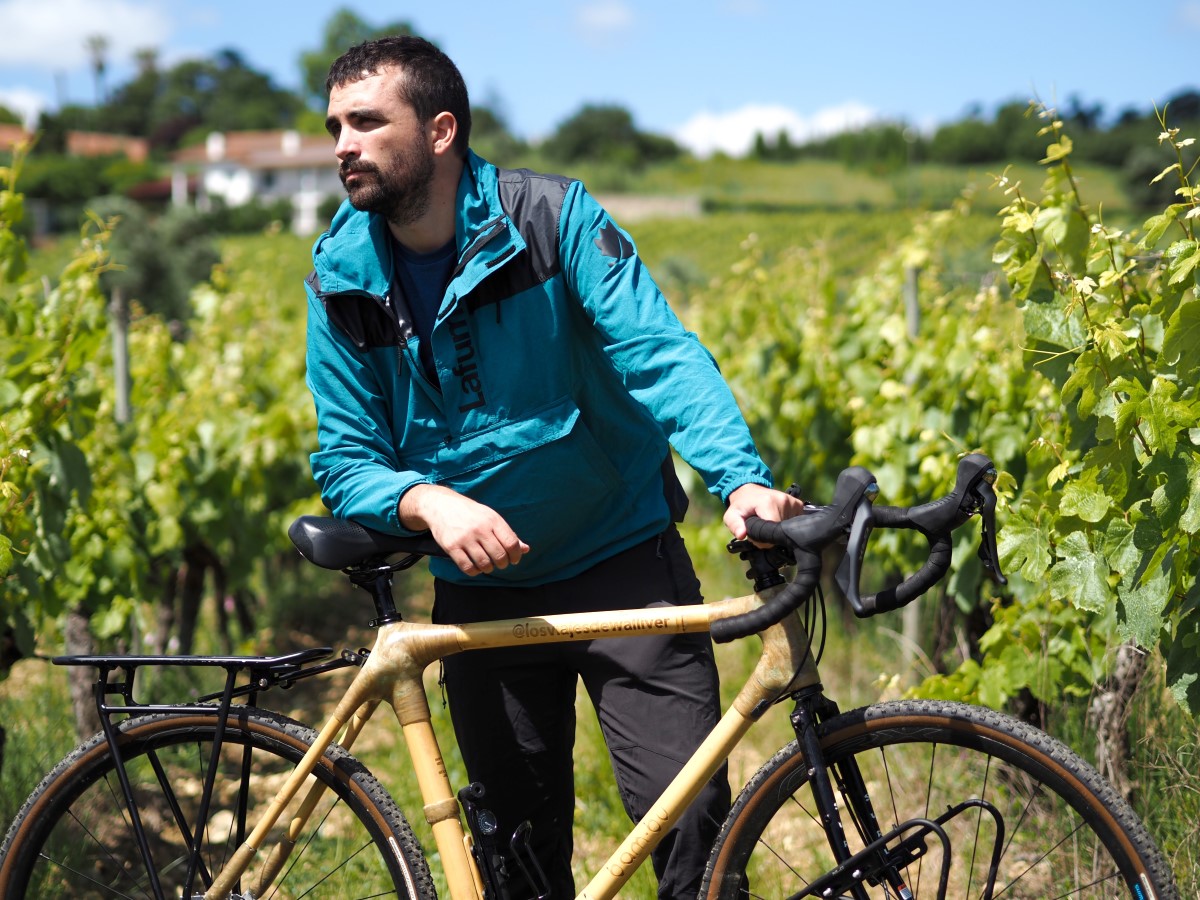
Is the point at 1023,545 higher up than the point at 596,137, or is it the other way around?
the point at 596,137

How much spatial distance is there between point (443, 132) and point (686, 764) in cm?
129

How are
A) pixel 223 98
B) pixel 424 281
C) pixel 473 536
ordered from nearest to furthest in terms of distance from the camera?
1. pixel 473 536
2. pixel 424 281
3. pixel 223 98

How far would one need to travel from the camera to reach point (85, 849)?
11.1 feet

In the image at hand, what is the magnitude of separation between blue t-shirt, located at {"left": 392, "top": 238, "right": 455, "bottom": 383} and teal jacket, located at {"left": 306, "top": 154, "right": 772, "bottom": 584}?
34 mm

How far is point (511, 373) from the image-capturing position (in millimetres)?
2303

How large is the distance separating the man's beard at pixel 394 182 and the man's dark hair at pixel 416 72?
0.09 m

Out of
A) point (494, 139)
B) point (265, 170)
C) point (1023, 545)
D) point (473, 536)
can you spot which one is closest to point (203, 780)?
point (473, 536)

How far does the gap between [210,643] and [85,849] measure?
100.0 inches

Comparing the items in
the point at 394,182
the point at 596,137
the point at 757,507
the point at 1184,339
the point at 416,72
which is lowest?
the point at 757,507

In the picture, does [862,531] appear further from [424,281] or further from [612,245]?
[424,281]

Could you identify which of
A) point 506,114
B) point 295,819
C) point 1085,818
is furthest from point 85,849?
point 506,114

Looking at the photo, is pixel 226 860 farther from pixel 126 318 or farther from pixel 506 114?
pixel 506 114

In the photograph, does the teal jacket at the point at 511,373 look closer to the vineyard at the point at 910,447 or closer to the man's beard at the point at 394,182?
the man's beard at the point at 394,182

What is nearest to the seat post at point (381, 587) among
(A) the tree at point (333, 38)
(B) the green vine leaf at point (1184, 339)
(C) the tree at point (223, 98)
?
(B) the green vine leaf at point (1184, 339)
